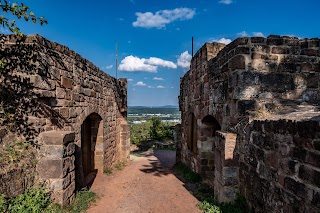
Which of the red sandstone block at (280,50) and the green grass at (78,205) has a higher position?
the red sandstone block at (280,50)

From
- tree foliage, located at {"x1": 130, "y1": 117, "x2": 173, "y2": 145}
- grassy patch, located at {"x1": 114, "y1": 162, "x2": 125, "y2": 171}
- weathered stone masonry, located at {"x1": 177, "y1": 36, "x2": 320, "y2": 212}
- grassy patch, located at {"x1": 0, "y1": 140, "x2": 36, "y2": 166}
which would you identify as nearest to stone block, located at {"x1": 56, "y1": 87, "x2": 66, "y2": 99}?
grassy patch, located at {"x1": 0, "y1": 140, "x2": 36, "y2": 166}

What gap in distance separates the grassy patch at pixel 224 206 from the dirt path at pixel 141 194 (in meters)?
0.23

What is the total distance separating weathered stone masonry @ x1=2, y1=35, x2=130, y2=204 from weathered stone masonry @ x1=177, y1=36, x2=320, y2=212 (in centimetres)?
308

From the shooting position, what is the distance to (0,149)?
143 inches

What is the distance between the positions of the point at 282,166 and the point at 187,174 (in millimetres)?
4880

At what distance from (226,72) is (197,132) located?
283cm

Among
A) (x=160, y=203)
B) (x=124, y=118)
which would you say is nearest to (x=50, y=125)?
(x=160, y=203)

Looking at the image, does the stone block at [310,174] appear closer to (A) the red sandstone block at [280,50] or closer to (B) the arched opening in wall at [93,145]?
(A) the red sandstone block at [280,50]

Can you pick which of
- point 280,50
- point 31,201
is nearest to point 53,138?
point 31,201

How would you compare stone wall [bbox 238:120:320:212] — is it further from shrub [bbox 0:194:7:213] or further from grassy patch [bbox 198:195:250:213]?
shrub [bbox 0:194:7:213]

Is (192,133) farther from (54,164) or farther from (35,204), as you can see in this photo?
(35,204)

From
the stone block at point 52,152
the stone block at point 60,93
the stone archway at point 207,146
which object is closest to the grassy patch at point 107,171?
the stone archway at point 207,146

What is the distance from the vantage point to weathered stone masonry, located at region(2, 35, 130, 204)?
4074mm

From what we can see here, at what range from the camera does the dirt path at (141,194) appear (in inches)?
199
